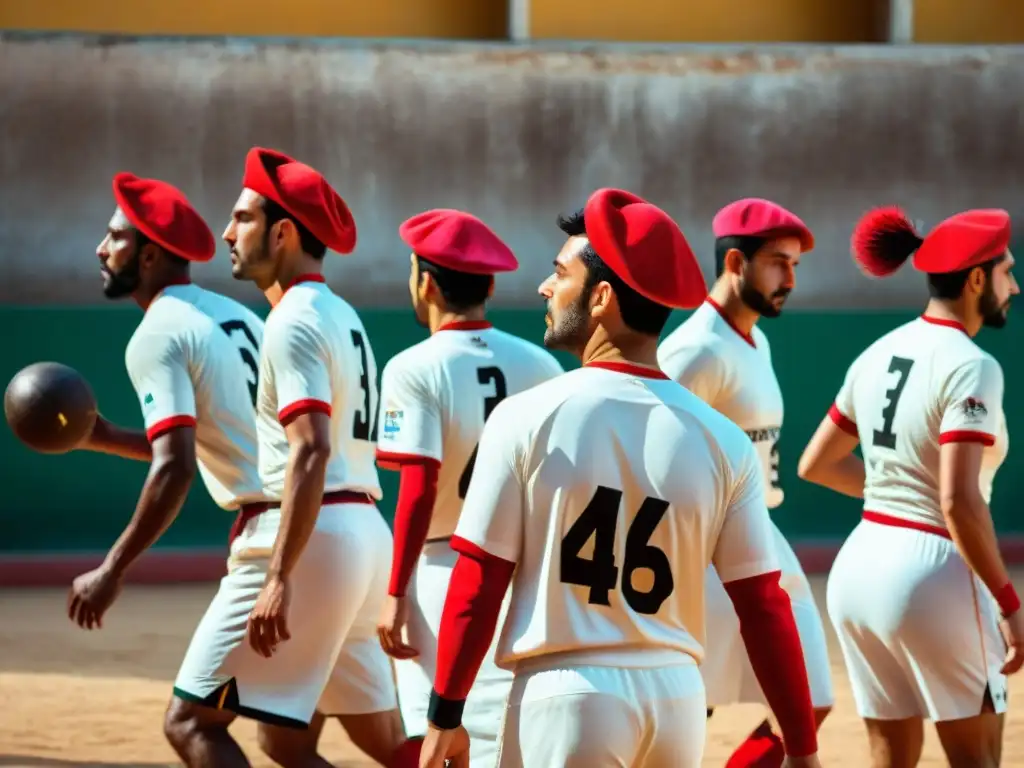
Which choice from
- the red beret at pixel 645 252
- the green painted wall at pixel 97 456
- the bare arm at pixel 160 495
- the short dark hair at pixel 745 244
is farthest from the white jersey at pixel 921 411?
the green painted wall at pixel 97 456

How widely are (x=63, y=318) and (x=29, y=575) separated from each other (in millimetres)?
1912

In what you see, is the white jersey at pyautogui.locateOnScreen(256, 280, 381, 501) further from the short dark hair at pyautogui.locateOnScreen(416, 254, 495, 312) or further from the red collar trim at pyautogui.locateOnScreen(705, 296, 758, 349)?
the red collar trim at pyautogui.locateOnScreen(705, 296, 758, 349)

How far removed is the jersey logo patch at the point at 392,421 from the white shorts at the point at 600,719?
6.27 ft

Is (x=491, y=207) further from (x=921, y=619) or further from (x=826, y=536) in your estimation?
(x=921, y=619)

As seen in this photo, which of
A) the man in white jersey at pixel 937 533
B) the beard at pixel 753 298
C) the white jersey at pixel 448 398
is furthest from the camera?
the beard at pixel 753 298

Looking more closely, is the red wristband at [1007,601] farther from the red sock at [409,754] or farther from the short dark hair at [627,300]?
the short dark hair at [627,300]

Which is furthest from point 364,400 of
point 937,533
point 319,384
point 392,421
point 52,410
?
point 937,533

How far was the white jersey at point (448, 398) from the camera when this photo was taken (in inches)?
204

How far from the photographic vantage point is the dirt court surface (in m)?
7.41

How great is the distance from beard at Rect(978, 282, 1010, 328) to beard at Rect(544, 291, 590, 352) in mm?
2074

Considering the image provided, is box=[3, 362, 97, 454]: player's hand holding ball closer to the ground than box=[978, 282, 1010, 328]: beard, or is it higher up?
closer to the ground

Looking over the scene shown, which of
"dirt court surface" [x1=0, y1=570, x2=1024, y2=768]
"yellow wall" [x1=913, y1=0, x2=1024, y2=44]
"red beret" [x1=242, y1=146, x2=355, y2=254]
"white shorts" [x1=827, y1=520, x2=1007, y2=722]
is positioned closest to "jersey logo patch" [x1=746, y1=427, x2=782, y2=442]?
"white shorts" [x1=827, y1=520, x2=1007, y2=722]

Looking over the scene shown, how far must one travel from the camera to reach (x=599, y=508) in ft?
10.8

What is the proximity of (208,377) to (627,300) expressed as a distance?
2.22m
